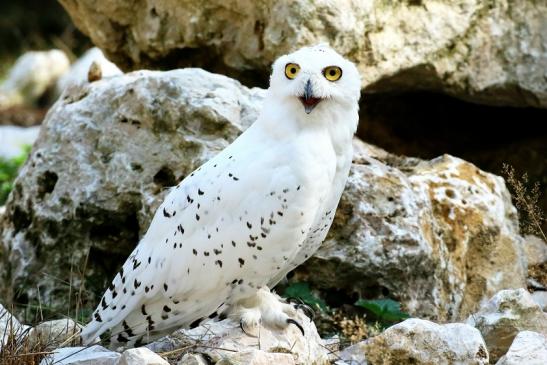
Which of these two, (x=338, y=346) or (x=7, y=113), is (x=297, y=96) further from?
(x=7, y=113)

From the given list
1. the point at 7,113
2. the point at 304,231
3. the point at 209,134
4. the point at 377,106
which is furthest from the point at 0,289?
the point at 7,113

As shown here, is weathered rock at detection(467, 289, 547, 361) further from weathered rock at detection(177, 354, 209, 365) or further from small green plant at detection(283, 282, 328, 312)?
weathered rock at detection(177, 354, 209, 365)

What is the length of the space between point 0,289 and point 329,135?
2.84 meters

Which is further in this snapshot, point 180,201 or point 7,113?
point 7,113

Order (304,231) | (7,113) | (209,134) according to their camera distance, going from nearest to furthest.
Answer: (304,231), (209,134), (7,113)

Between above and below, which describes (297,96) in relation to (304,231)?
above

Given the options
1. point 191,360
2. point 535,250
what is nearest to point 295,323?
point 191,360

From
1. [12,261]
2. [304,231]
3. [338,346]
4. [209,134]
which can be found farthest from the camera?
[12,261]

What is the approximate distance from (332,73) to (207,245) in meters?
0.95

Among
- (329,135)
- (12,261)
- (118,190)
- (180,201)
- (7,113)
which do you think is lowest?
(7,113)

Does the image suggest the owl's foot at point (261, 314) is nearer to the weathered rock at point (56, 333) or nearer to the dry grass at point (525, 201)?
the weathered rock at point (56, 333)

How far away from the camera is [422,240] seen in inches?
233

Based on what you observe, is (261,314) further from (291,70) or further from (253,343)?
(291,70)

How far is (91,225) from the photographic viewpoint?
6184 mm
